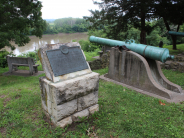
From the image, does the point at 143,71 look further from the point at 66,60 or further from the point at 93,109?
the point at 66,60

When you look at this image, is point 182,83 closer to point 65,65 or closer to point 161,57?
point 161,57

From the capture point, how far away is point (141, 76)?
4.25 m

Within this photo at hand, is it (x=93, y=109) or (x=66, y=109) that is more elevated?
(x=66, y=109)

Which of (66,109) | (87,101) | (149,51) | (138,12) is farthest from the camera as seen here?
(138,12)

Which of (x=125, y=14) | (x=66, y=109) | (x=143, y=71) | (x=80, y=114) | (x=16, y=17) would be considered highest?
(x=125, y=14)

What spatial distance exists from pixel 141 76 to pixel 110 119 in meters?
1.86

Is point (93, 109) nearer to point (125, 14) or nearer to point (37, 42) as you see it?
point (125, 14)

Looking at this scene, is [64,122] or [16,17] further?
[16,17]

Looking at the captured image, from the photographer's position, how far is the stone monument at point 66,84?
2.65 metres

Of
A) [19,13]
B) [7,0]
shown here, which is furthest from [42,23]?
[7,0]

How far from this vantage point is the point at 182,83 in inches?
191

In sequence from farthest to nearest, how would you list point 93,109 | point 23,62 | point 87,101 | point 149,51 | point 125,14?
point 125,14 < point 23,62 < point 149,51 < point 93,109 < point 87,101

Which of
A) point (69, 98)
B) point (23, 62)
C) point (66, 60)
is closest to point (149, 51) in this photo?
point (66, 60)

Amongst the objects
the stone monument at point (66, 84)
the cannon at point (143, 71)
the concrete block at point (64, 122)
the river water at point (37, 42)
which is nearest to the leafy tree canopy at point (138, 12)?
the cannon at point (143, 71)
